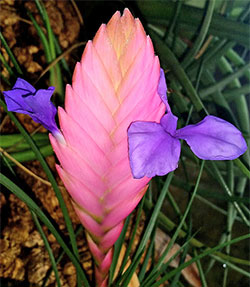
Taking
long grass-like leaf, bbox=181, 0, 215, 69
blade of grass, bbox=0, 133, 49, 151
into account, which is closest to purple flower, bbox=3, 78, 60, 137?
blade of grass, bbox=0, 133, 49, 151

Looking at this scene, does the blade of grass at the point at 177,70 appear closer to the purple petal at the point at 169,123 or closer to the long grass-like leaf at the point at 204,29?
the long grass-like leaf at the point at 204,29

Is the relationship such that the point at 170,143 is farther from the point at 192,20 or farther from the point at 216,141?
the point at 192,20

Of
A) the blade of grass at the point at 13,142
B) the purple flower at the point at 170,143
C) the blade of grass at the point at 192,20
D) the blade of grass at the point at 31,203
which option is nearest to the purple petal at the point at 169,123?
the purple flower at the point at 170,143

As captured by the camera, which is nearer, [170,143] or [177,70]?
[170,143]

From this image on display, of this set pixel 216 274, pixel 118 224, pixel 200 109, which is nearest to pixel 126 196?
pixel 118 224

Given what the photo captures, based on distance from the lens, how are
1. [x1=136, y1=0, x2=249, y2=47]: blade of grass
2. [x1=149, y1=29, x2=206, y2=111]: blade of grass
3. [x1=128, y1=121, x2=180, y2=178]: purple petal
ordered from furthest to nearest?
[x1=136, y1=0, x2=249, y2=47]: blade of grass → [x1=149, y1=29, x2=206, y2=111]: blade of grass → [x1=128, y1=121, x2=180, y2=178]: purple petal

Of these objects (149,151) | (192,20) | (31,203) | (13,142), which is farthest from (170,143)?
(192,20)

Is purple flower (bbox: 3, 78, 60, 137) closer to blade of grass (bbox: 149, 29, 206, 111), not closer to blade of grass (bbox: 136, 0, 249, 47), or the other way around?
blade of grass (bbox: 149, 29, 206, 111)

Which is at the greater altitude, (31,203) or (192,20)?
(192,20)
